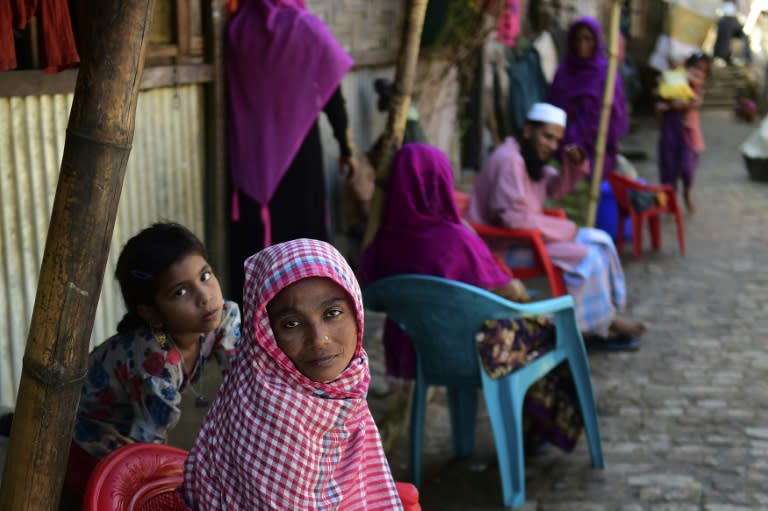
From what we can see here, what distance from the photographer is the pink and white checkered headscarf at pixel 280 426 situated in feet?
6.72

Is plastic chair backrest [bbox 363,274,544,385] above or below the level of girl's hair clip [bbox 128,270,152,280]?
below

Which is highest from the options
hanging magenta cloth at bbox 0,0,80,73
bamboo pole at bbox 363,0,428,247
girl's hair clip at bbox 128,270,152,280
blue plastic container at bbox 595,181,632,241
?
hanging magenta cloth at bbox 0,0,80,73

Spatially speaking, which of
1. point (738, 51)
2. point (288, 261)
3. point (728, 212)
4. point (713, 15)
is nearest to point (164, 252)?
point (288, 261)

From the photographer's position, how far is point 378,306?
380 cm

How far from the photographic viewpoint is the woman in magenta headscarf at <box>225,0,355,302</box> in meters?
4.82

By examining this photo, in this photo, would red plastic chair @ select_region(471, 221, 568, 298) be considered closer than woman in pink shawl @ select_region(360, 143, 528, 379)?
No

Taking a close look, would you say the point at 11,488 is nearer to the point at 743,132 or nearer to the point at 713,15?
the point at 713,15

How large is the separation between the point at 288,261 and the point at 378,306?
5.65 ft

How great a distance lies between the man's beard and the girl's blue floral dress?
3.22 meters

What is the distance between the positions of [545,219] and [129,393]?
10.8 ft

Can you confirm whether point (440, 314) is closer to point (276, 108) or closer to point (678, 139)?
point (276, 108)

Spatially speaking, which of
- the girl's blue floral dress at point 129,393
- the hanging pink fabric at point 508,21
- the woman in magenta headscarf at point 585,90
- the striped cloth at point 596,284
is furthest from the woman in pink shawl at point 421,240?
the hanging pink fabric at point 508,21

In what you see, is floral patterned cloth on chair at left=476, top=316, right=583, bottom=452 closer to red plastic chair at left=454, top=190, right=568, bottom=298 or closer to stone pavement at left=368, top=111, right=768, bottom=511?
stone pavement at left=368, top=111, right=768, bottom=511

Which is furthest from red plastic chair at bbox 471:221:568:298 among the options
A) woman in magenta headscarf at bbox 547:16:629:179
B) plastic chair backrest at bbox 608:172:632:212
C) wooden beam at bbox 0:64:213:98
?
plastic chair backrest at bbox 608:172:632:212
